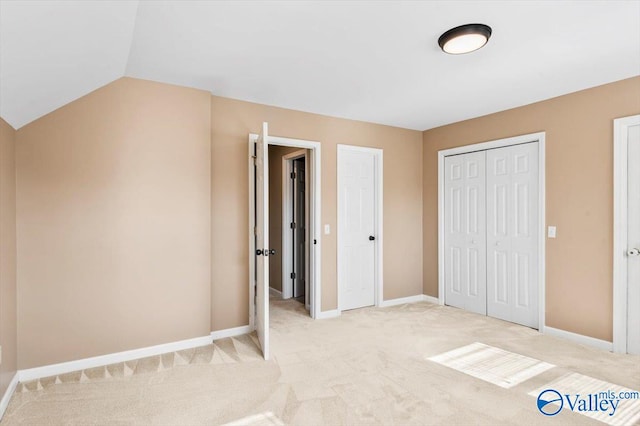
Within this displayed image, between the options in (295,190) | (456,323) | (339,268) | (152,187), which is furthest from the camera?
(295,190)

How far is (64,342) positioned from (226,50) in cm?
260

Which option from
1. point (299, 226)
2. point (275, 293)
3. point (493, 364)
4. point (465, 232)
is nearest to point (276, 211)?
point (299, 226)

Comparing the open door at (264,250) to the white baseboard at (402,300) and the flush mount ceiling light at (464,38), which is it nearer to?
the flush mount ceiling light at (464,38)

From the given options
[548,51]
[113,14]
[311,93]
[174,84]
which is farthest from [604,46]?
[174,84]

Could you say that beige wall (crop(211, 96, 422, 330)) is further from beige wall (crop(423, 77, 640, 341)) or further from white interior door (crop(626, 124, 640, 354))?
white interior door (crop(626, 124, 640, 354))

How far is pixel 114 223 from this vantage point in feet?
9.76

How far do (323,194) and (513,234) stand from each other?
2245 millimetres

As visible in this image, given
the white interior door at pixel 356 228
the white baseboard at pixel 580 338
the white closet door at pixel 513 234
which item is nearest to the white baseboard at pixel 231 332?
the white interior door at pixel 356 228

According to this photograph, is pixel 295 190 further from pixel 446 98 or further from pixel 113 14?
pixel 113 14

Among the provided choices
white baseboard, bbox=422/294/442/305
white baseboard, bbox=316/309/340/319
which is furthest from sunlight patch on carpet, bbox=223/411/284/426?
white baseboard, bbox=422/294/442/305

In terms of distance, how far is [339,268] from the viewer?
4477 mm

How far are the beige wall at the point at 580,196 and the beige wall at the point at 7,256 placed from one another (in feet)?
15.4

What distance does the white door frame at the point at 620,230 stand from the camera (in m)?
3.16
